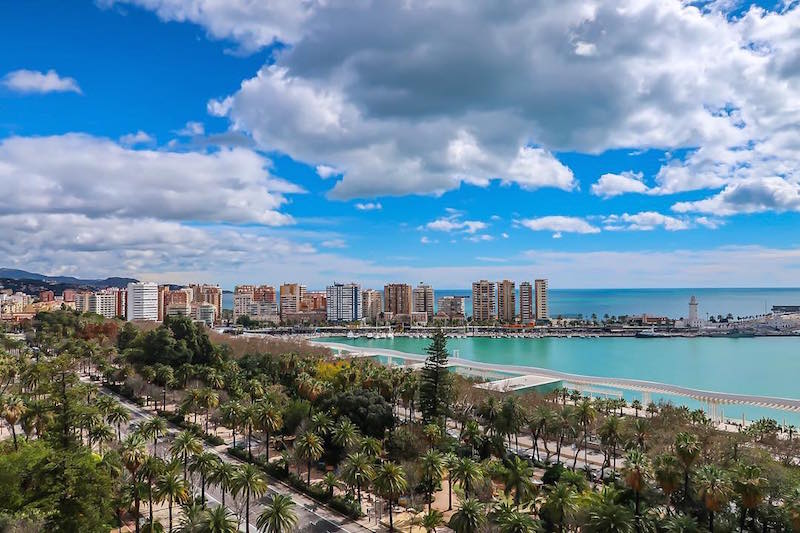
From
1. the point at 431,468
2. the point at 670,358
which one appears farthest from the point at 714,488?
the point at 670,358

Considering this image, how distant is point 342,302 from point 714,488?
109 m

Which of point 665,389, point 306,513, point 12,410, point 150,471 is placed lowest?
point 665,389

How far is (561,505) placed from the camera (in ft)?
49.4

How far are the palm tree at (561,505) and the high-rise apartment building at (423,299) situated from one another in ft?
340

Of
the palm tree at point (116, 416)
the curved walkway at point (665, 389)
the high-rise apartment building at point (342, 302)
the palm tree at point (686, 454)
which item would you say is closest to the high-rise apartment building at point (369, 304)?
the high-rise apartment building at point (342, 302)

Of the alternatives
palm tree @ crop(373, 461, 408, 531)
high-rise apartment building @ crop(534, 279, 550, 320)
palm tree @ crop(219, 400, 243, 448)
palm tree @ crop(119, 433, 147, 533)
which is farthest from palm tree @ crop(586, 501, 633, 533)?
high-rise apartment building @ crop(534, 279, 550, 320)

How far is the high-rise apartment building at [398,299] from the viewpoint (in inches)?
4628

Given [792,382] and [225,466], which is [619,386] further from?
[225,466]

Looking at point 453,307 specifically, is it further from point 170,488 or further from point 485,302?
point 170,488

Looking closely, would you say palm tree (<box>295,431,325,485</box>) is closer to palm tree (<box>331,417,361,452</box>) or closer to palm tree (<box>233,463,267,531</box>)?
palm tree (<box>331,417,361,452</box>)

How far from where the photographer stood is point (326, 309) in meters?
124

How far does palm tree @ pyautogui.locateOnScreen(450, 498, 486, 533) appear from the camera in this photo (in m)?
14.7

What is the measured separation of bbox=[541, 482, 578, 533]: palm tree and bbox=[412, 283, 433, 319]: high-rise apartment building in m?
104

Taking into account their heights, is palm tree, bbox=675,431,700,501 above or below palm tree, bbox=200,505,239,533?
above
